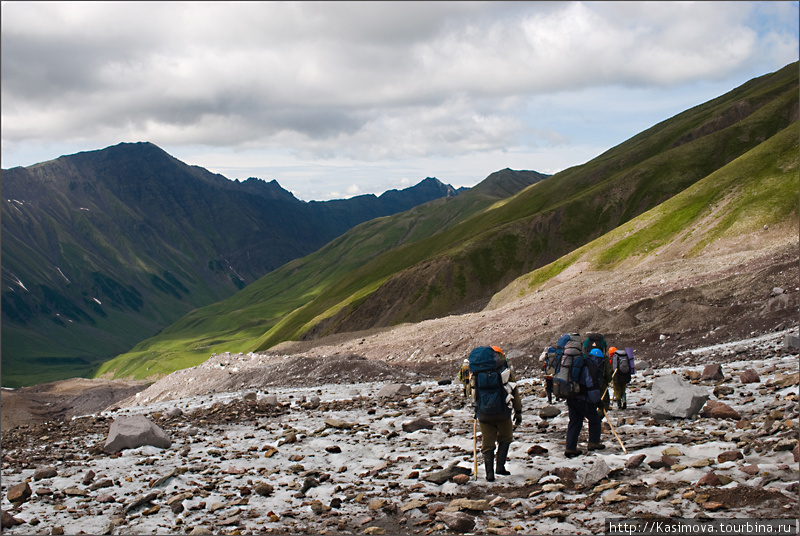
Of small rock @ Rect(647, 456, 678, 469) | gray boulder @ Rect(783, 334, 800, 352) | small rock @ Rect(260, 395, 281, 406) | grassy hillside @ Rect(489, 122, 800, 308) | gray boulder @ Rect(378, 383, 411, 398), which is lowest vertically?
gray boulder @ Rect(378, 383, 411, 398)

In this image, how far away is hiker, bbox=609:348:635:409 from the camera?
2005 centimetres

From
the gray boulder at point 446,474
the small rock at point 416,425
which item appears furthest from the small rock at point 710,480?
the small rock at point 416,425

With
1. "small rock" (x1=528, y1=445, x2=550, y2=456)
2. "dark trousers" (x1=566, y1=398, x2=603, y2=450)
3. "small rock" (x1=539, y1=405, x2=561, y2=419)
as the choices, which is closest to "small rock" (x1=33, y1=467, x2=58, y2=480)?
"small rock" (x1=528, y1=445, x2=550, y2=456)

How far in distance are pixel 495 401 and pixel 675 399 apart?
21.7ft

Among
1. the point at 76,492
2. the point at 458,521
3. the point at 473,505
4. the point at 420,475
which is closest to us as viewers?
the point at 458,521

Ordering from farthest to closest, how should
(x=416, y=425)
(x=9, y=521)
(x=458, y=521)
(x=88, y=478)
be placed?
(x=416, y=425)
(x=88, y=478)
(x=9, y=521)
(x=458, y=521)

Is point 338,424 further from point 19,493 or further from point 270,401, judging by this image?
point 19,493

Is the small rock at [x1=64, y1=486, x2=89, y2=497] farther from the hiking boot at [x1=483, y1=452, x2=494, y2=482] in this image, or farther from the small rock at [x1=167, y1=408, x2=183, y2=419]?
the small rock at [x1=167, y1=408, x2=183, y2=419]

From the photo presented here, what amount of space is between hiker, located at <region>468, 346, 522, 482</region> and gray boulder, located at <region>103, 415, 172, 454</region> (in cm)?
1164

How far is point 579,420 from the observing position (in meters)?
15.2

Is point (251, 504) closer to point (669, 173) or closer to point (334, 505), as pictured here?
point (334, 505)

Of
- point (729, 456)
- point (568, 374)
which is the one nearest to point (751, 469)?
point (729, 456)

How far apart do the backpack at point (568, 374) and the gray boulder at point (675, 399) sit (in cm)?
412

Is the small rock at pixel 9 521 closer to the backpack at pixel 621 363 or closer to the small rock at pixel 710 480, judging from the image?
the small rock at pixel 710 480
